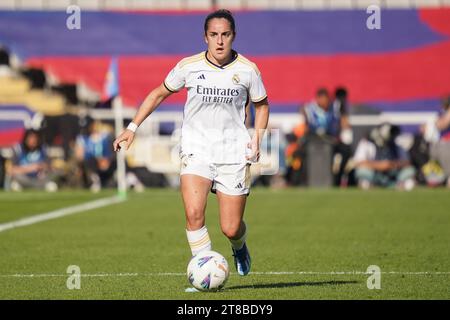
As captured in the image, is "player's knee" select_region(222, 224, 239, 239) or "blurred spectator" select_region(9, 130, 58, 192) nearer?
"player's knee" select_region(222, 224, 239, 239)

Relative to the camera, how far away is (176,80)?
1029 centimetres

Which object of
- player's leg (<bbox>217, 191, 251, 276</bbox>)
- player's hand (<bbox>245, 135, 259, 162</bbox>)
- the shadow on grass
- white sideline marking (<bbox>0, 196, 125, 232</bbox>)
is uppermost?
player's hand (<bbox>245, 135, 259, 162</bbox>)

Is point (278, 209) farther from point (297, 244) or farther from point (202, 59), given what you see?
point (202, 59)

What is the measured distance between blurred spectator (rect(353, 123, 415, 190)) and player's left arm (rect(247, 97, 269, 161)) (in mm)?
16694

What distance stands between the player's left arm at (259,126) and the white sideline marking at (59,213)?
758 centimetres

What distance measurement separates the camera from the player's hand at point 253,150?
10188 mm

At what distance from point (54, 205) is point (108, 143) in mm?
5628

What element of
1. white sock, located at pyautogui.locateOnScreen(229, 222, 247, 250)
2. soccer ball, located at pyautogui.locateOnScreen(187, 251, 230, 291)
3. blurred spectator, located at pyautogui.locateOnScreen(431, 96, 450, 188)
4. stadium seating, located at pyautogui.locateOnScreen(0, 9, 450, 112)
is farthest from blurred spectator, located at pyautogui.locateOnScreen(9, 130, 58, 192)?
soccer ball, located at pyautogui.locateOnScreen(187, 251, 230, 291)

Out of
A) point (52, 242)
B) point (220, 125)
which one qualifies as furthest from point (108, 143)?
point (220, 125)

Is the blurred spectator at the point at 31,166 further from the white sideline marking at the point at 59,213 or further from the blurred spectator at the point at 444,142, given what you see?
the blurred spectator at the point at 444,142

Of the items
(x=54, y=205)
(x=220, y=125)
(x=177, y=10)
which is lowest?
(x=54, y=205)

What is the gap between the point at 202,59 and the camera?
10219 millimetres

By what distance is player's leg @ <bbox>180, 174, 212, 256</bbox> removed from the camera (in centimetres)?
1014

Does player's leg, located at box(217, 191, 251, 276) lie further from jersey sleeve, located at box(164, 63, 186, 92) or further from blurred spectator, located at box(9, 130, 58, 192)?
blurred spectator, located at box(9, 130, 58, 192)
